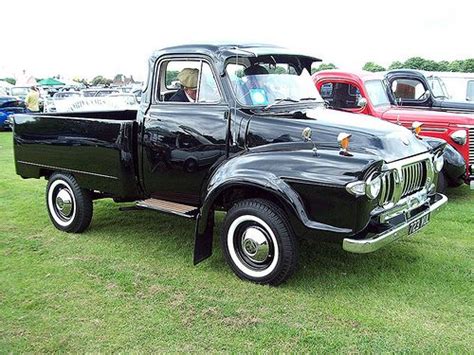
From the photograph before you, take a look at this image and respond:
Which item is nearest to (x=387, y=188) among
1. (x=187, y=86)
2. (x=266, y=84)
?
(x=266, y=84)

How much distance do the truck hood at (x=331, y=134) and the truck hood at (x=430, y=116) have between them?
11.3 feet

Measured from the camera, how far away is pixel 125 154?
527 centimetres

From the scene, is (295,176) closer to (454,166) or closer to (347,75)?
(454,166)

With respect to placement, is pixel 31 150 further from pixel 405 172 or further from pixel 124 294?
pixel 405 172

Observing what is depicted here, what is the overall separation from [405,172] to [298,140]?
3.13ft

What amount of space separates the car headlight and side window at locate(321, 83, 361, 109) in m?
1.56

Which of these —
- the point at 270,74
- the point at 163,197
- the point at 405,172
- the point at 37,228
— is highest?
the point at 270,74

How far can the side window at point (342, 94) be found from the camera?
8570mm

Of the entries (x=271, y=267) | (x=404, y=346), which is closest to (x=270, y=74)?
(x=271, y=267)

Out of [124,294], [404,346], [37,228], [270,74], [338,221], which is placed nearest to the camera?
[404,346]

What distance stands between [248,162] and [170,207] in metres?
1.15

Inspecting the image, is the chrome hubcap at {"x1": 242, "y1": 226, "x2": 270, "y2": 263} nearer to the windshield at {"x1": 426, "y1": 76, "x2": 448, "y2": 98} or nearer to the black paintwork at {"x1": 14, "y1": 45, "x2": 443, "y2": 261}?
the black paintwork at {"x1": 14, "y1": 45, "x2": 443, "y2": 261}

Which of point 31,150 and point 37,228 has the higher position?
point 31,150

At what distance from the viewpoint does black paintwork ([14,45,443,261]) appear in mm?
3996
